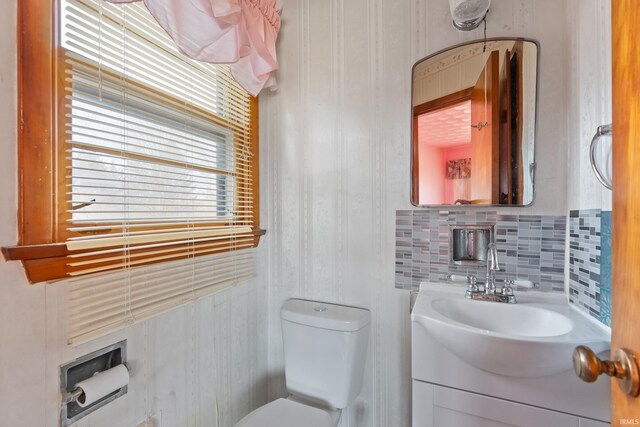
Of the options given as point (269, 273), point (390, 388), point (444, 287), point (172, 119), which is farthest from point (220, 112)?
point (390, 388)

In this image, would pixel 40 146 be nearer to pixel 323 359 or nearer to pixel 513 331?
pixel 323 359

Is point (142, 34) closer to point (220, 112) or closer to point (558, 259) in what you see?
point (220, 112)

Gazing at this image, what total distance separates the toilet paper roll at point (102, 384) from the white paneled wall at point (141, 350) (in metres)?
0.06

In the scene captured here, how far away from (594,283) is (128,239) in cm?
146

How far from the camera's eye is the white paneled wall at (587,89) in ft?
2.60

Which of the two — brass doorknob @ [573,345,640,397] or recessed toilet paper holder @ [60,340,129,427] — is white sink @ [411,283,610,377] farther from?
recessed toilet paper holder @ [60,340,129,427]

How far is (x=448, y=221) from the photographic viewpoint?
1.21 m

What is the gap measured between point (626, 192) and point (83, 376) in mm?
1301

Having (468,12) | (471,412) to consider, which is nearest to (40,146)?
(471,412)

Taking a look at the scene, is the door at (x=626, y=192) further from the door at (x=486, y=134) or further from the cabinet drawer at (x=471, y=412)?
the door at (x=486, y=134)

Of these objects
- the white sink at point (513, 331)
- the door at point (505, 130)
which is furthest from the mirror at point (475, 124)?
the white sink at point (513, 331)

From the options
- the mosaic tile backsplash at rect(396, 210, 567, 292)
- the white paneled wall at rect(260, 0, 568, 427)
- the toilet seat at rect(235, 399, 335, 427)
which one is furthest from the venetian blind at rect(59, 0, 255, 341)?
the mosaic tile backsplash at rect(396, 210, 567, 292)

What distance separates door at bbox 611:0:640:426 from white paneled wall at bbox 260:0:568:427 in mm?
712

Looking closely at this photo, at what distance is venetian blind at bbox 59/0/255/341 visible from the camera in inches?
29.9
